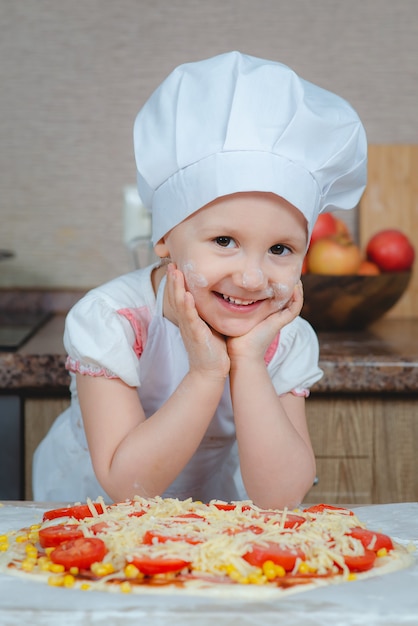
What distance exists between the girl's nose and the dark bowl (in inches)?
33.9

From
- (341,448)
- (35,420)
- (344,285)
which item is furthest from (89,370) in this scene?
(344,285)

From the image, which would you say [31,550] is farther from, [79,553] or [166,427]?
[166,427]

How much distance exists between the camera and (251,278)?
101 centimetres

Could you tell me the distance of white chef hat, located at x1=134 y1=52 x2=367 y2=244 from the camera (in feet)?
3.39

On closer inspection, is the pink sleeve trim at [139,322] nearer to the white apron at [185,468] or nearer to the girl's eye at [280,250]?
the white apron at [185,468]

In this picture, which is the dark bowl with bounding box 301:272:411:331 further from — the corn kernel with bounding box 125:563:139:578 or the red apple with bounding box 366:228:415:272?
the corn kernel with bounding box 125:563:139:578

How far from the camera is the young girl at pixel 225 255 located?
1032 millimetres

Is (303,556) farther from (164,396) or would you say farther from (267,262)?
(164,396)

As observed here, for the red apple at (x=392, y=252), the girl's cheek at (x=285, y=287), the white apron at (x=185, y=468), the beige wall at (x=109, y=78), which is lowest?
the white apron at (x=185, y=468)

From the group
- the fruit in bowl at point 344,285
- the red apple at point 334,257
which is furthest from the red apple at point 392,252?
the red apple at point 334,257

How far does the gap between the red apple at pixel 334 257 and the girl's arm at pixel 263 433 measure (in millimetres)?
817

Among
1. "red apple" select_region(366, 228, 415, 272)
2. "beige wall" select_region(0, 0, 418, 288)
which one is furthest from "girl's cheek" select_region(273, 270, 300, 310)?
"beige wall" select_region(0, 0, 418, 288)

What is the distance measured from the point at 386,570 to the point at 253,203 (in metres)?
0.43

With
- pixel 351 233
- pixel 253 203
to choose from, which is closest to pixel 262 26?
pixel 351 233
